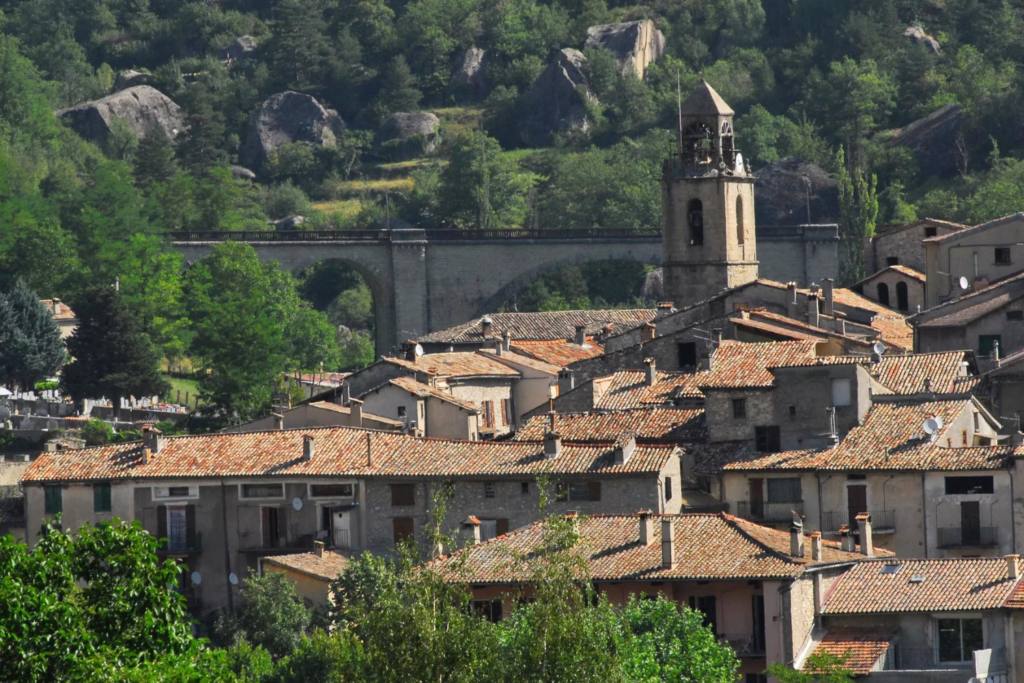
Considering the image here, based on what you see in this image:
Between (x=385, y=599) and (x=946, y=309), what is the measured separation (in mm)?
33889

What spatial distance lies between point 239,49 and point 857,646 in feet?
497

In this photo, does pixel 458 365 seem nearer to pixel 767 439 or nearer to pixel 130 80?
pixel 767 439

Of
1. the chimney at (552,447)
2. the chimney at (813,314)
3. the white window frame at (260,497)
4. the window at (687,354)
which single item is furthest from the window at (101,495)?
the chimney at (813,314)

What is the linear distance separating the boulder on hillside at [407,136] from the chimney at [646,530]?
407 ft

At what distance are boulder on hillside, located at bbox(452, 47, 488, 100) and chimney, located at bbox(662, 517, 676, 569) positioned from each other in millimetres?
135074

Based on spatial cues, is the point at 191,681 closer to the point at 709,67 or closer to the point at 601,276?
the point at 601,276

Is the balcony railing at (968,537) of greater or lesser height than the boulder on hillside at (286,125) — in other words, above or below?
below

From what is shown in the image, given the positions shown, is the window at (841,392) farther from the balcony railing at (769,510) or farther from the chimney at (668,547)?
the chimney at (668,547)

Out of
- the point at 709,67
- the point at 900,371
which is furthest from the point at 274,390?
the point at 709,67

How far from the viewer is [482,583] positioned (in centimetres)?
4738

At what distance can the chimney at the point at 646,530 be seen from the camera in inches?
1918

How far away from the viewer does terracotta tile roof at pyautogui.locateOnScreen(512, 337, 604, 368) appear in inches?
3056

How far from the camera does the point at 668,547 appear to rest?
47906 mm

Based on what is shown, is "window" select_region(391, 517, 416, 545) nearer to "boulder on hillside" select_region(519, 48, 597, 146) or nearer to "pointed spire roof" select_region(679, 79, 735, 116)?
"pointed spire roof" select_region(679, 79, 735, 116)
